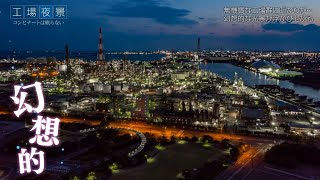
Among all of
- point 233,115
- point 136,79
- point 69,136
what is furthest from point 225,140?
point 136,79

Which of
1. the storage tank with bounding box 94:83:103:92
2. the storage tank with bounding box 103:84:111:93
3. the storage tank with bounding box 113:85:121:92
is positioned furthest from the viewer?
the storage tank with bounding box 113:85:121:92

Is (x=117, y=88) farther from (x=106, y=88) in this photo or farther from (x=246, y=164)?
(x=246, y=164)

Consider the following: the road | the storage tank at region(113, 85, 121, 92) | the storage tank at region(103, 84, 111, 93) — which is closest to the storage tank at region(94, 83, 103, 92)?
the storage tank at region(103, 84, 111, 93)

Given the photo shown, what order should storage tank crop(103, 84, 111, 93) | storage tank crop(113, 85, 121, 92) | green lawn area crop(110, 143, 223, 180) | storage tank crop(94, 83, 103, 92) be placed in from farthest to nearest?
storage tank crop(113, 85, 121, 92), storage tank crop(94, 83, 103, 92), storage tank crop(103, 84, 111, 93), green lawn area crop(110, 143, 223, 180)

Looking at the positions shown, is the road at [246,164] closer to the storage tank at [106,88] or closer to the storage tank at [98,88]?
the storage tank at [106,88]

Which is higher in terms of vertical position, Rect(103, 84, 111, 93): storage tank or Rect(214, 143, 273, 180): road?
Rect(103, 84, 111, 93): storage tank

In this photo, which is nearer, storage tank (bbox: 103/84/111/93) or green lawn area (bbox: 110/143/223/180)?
green lawn area (bbox: 110/143/223/180)

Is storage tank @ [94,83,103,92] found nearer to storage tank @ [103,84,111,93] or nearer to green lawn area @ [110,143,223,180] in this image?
storage tank @ [103,84,111,93]

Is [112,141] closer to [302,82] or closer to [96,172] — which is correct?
[96,172]

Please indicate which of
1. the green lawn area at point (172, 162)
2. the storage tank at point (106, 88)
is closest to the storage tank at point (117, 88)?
the storage tank at point (106, 88)
